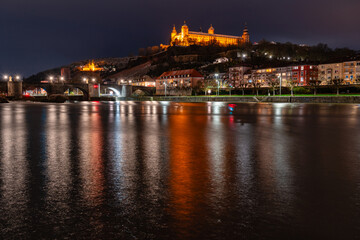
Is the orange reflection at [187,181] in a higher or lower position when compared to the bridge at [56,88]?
lower

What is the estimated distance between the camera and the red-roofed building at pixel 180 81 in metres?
135

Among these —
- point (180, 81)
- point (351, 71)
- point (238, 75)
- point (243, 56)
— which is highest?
point (243, 56)

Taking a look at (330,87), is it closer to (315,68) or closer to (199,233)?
(315,68)

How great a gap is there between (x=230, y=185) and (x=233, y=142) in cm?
621

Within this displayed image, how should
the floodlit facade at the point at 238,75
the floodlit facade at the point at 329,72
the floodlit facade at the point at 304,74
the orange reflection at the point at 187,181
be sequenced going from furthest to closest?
the floodlit facade at the point at 238,75 < the floodlit facade at the point at 304,74 < the floodlit facade at the point at 329,72 < the orange reflection at the point at 187,181

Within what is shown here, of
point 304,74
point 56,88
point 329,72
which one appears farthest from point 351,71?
point 56,88

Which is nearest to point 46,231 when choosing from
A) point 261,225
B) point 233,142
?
point 261,225

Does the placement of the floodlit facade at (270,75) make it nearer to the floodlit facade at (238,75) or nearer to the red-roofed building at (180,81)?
the floodlit facade at (238,75)

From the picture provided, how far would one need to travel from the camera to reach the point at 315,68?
363ft

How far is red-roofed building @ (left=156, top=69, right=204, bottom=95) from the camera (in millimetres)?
135375

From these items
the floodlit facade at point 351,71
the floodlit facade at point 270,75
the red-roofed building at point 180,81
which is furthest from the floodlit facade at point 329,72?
the red-roofed building at point 180,81

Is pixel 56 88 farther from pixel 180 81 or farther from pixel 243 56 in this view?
pixel 243 56

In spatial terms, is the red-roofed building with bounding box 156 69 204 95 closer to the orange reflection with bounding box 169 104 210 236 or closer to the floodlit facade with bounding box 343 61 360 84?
the floodlit facade with bounding box 343 61 360 84

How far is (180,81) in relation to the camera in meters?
142
